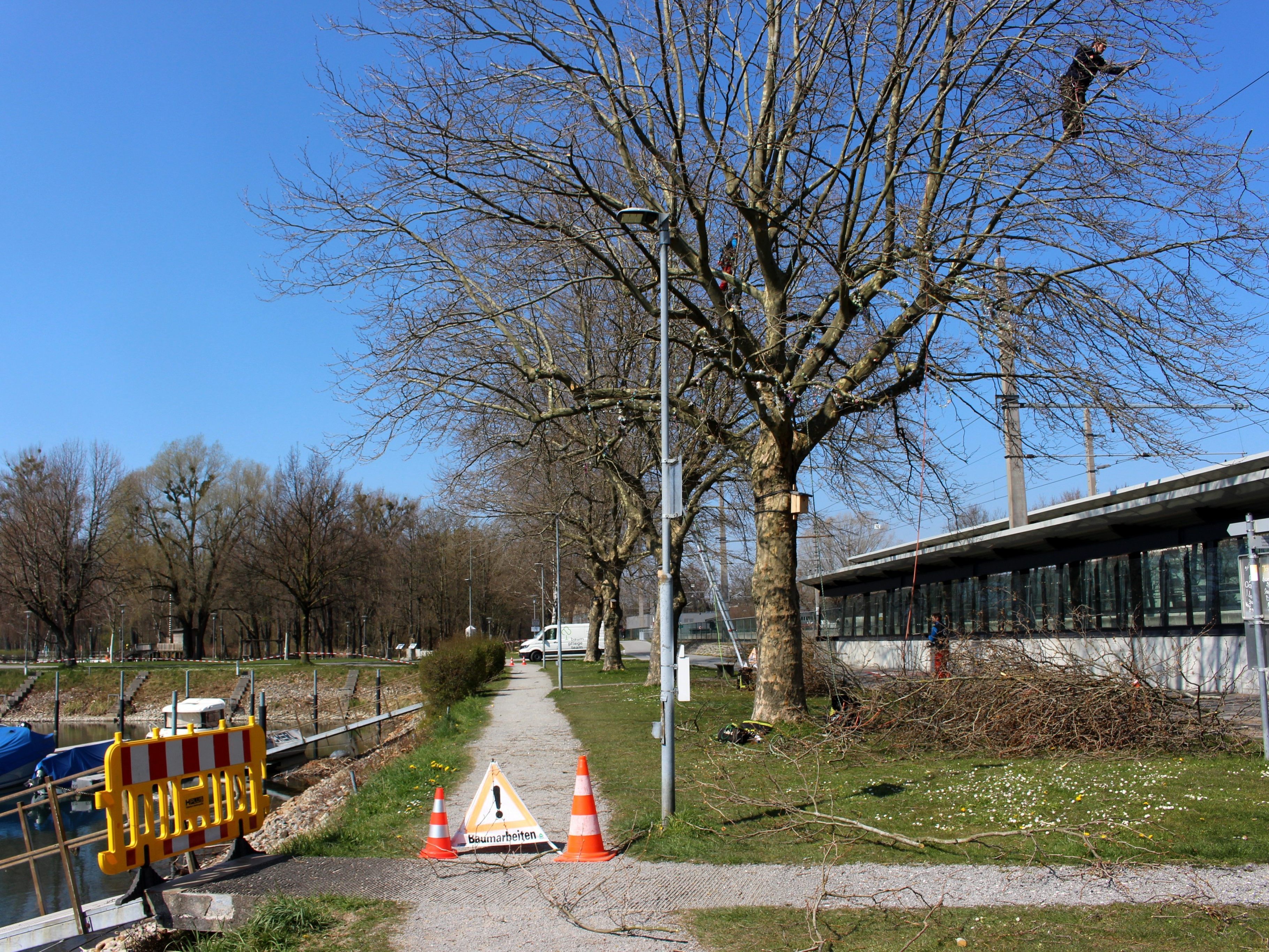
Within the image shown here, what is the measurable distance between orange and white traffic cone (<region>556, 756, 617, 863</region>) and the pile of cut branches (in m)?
5.40

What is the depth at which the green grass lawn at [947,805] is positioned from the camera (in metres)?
7.11

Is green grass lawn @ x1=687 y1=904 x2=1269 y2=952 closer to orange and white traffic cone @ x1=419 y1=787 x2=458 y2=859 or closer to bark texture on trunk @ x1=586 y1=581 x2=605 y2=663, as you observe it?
orange and white traffic cone @ x1=419 y1=787 x2=458 y2=859

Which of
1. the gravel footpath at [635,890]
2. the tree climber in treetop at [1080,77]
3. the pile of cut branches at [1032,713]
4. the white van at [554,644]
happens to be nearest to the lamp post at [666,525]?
the gravel footpath at [635,890]

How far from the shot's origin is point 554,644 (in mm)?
58406

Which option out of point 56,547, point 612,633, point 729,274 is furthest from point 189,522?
point 729,274

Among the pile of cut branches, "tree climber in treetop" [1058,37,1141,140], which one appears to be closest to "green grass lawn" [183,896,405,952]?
the pile of cut branches

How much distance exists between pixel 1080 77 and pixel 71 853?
19.3 metres

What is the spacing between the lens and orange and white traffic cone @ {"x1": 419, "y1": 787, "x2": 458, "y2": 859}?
7.61m

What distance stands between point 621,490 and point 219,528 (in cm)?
4605

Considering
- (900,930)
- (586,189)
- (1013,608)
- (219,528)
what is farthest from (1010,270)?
(219,528)

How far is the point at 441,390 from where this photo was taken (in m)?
15.8

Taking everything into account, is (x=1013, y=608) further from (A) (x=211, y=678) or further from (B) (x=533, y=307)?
(A) (x=211, y=678)

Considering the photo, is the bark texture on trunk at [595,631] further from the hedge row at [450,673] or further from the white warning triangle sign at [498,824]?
the white warning triangle sign at [498,824]

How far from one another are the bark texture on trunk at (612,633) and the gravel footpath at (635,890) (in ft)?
103
